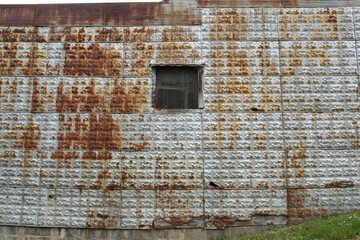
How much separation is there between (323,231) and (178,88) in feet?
12.8

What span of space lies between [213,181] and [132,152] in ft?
5.86

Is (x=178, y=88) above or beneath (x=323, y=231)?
above

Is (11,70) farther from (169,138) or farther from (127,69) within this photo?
(169,138)

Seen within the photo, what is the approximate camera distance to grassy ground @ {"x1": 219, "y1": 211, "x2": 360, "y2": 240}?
4.98m

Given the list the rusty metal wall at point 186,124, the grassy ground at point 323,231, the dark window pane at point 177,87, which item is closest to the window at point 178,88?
the dark window pane at point 177,87

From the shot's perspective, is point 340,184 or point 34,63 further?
point 34,63

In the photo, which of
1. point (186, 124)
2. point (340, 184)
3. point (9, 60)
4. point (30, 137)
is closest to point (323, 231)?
point (340, 184)

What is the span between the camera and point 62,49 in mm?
6543

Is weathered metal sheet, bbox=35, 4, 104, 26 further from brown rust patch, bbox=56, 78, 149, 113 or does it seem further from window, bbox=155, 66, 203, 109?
window, bbox=155, 66, 203, 109

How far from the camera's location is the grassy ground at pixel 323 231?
498 cm

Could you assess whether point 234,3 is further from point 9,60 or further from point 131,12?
point 9,60

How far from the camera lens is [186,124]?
6.23m

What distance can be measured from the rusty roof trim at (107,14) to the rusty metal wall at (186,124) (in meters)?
0.18

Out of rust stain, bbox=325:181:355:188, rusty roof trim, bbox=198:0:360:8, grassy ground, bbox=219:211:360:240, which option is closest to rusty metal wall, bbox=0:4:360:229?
rust stain, bbox=325:181:355:188
